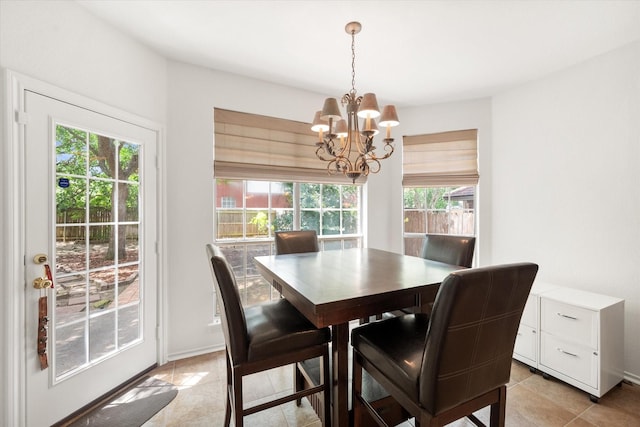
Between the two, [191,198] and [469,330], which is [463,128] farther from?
[191,198]

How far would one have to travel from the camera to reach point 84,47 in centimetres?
187

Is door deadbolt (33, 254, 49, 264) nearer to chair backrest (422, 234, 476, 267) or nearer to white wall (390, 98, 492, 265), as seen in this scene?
chair backrest (422, 234, 476, 267)

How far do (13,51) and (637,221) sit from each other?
14.3 feet

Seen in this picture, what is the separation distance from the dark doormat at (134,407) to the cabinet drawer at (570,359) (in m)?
2.86

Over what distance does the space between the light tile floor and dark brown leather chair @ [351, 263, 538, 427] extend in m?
0.77

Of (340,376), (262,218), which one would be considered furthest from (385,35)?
(340,376)

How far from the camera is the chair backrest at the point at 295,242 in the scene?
8.43 ft

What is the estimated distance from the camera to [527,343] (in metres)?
2.31

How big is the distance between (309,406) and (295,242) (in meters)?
1.29

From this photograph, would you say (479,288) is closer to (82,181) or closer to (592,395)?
(592,395)

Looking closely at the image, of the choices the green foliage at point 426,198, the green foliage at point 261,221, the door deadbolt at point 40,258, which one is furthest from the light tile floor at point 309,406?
the green foliage at point 426,198

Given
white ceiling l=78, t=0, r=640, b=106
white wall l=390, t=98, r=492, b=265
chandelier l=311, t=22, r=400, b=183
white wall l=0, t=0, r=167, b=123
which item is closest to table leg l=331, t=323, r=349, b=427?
chandelier l=311, t=22, r=400, b=183

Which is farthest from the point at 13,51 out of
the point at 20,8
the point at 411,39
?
the point at 411,39

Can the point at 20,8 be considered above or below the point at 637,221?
above
